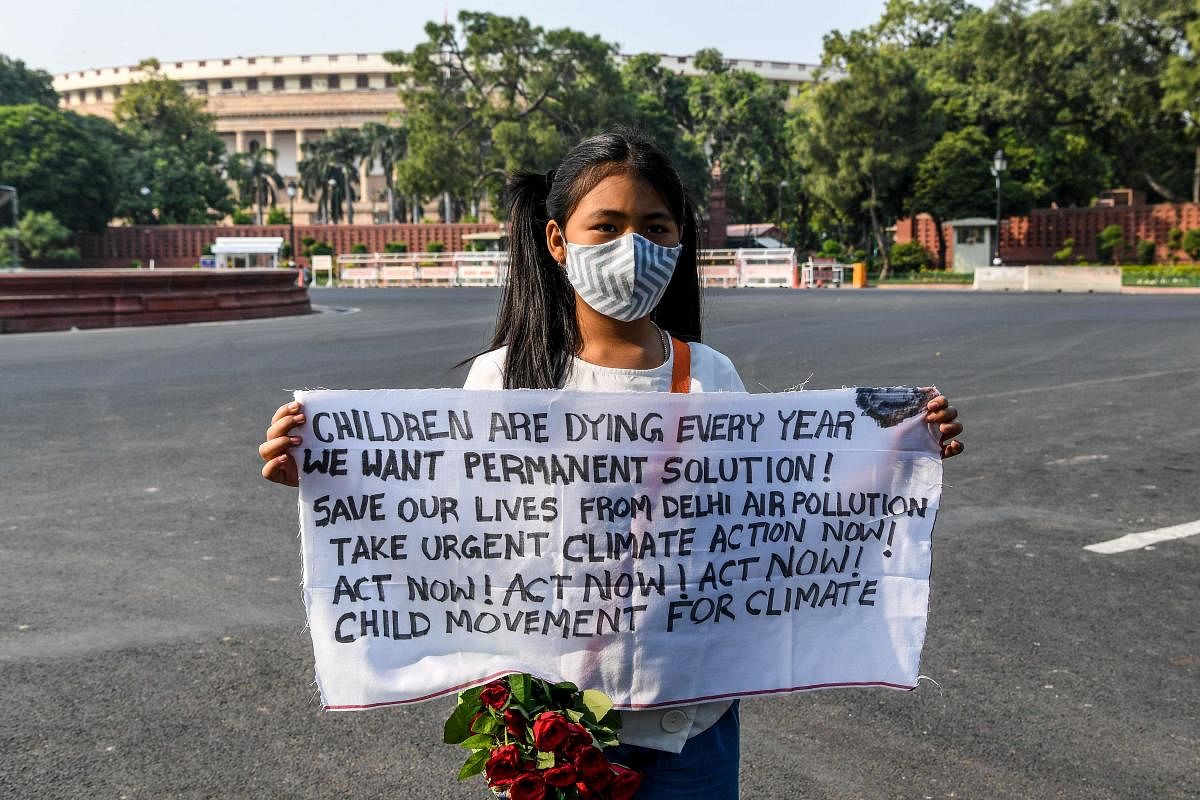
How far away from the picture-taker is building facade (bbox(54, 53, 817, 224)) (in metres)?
118

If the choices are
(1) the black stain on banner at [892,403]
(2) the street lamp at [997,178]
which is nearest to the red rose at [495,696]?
(1) the black stain on banner at [892,403]

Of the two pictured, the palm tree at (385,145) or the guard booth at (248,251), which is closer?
the guard booth at (248,251)

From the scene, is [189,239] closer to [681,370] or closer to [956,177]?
[956,177]

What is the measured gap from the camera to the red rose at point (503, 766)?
73.3 inches

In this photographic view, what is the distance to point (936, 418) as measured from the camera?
232 cm

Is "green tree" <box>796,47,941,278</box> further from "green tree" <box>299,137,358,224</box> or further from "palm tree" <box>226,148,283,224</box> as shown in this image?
"palm tree" <box>226,148,283,224</box>

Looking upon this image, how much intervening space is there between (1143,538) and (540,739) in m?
4.86

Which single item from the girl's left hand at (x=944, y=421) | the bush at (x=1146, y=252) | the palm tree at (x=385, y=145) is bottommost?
the girl's left hand at (x=944, y=421)

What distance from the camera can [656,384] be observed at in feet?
7.33

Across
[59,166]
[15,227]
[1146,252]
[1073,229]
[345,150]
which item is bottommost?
[1146,252]

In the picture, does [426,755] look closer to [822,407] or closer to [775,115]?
[822,407]

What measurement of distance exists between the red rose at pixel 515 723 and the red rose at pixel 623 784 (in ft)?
0.51

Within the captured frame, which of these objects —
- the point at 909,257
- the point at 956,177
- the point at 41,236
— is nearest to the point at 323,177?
the point at 41,236

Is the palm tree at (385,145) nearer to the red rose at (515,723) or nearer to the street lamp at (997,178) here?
the street lamp at (997,178)
